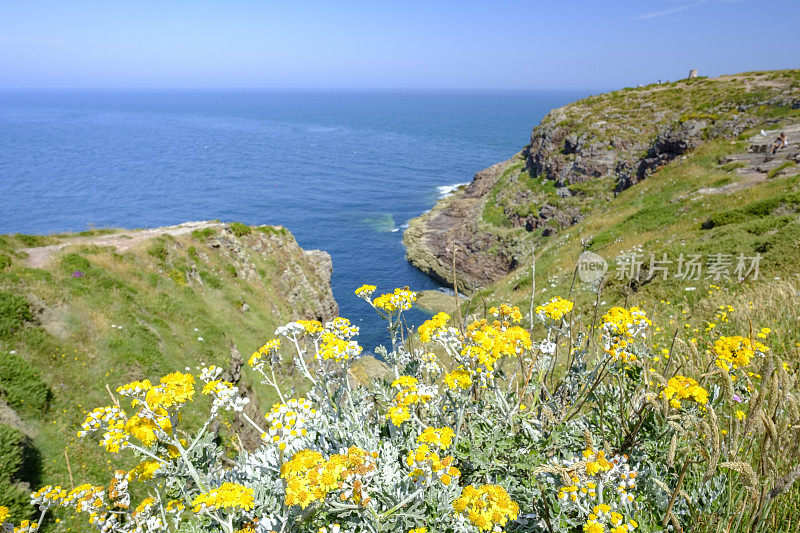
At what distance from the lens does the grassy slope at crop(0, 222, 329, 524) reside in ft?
35.6

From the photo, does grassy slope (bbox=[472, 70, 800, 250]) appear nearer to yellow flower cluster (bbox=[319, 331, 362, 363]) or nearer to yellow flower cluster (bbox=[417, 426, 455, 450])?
yellow flower cluster (bbox=[319, 331, 362, 363])

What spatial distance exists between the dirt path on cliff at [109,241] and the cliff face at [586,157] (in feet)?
99.7

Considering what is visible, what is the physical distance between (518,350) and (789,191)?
94.4 feet

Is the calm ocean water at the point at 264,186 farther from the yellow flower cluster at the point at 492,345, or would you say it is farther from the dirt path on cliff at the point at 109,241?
the yellow flower cluster at the point at 492,345

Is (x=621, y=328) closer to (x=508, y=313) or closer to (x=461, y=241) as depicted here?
(x=508, y=313)

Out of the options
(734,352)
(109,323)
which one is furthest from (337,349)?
(109,323)

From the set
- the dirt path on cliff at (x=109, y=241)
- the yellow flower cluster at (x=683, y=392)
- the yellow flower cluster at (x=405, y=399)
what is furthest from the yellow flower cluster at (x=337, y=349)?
the dirt path on cliff at (x=109, y=241)

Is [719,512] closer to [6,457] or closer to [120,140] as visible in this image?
[6,457]

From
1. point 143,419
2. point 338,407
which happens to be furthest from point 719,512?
point 143,419

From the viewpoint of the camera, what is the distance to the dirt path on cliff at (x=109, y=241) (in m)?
21.0

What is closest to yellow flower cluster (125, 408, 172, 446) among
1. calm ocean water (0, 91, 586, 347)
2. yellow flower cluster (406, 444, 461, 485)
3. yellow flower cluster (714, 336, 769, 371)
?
yellow flower cluster (406, 444, 461, 485)

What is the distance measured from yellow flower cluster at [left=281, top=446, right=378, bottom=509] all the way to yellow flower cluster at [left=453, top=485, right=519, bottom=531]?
28.8 inches

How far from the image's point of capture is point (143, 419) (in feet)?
12.3

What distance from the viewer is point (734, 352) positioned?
3738 mm
